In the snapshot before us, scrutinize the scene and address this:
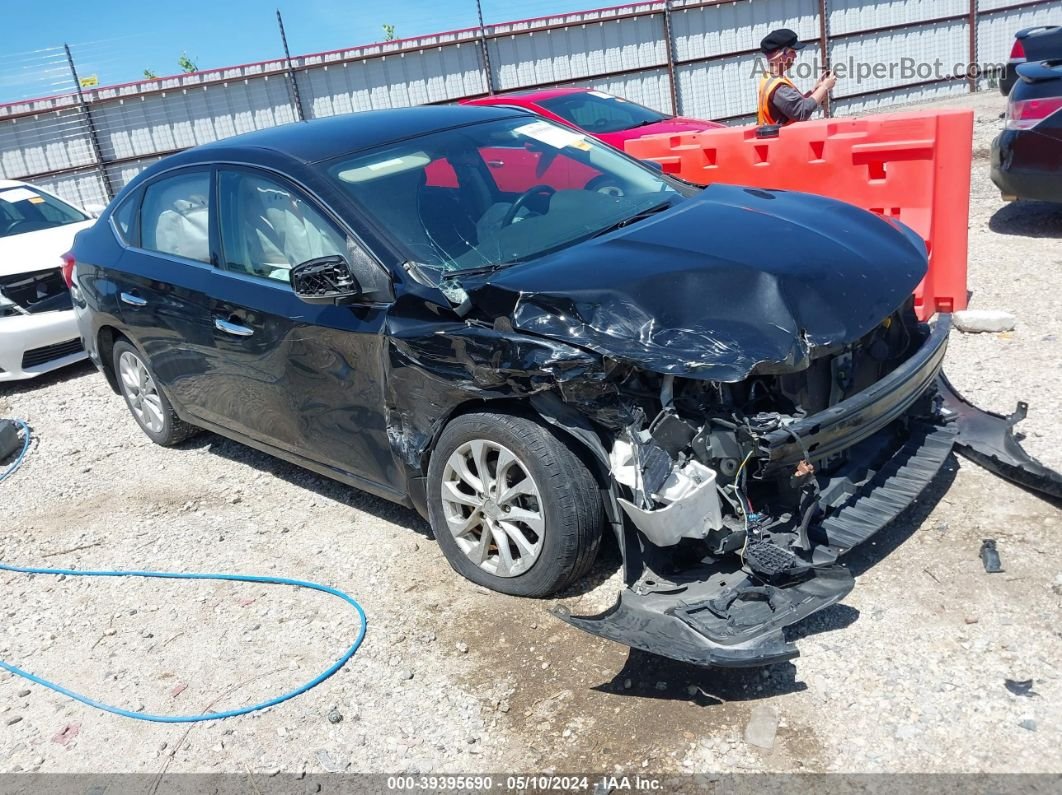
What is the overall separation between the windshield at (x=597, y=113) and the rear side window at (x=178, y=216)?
18.4ft

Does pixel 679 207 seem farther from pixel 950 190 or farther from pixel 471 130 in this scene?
pixel 950 190

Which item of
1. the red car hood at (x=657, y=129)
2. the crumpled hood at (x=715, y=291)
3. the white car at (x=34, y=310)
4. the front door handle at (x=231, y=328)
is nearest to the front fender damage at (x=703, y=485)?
the crumpled hood at (x=715, y=291)

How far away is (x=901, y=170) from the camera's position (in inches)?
225

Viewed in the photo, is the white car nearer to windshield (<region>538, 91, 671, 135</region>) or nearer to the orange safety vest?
windshield (<region>538, 91, 671, 135</region>)

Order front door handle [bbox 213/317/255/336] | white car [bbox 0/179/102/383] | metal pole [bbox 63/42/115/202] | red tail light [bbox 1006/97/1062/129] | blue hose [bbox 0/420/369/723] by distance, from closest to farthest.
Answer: blue hose [bbox 0/420/369/723] → front door handle [bbox 213/317/255/336] → red tail light [bbox 1006/97/1062/129] → white car [bbox 0/179/102/383] → metal pole [bbox 63/42/115/202]

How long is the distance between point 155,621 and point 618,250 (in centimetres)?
253

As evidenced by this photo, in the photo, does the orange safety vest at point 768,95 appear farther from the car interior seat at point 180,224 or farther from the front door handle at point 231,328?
the front door handle at point 231,328

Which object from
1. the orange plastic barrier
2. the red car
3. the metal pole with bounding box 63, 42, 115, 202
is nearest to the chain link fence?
the metal pole with bounding box 63, 42, 115, 202

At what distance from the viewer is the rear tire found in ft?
18.8

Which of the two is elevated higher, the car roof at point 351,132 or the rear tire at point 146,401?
the car roof at point 351,132

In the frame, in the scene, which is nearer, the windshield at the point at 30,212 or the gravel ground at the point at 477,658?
the gravel ground at the point at 477,658

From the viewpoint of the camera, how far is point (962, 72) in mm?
18531

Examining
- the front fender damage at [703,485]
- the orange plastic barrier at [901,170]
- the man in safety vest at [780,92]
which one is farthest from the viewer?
the man in safety vest at [780,92]

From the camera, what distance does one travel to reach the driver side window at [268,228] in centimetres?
398
